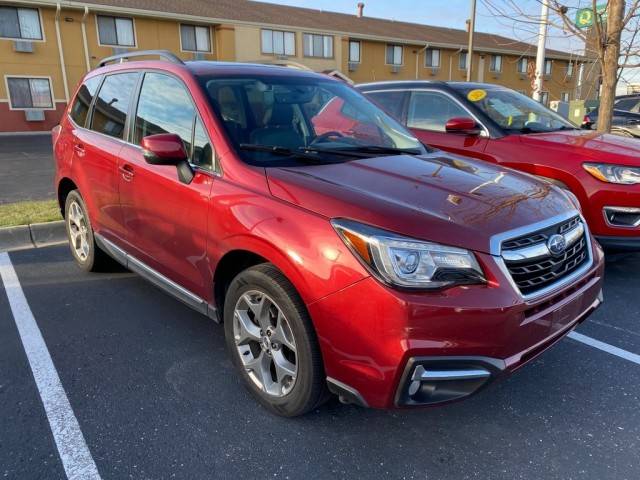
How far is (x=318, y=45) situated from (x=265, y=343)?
30.7 meters

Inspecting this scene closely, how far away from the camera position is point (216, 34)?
89.3ft

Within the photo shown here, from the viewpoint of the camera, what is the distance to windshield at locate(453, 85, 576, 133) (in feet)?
16.5

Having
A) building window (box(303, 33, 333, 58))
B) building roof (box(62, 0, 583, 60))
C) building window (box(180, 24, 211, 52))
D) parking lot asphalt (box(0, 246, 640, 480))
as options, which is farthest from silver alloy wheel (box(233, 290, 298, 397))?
building window (box(303, 33, 333, 58))

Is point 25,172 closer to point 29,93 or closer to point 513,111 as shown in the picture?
point 513,111

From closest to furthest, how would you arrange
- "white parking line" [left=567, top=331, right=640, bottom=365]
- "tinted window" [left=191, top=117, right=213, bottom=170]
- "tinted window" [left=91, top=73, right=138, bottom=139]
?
"tinted window" [left=191, top=117, right=213, bottom=170] < "white parking line" [left=567, top=331, right=640, bottom=365] < "tinted window" [left=91, top=73, right=138, bottom=139]

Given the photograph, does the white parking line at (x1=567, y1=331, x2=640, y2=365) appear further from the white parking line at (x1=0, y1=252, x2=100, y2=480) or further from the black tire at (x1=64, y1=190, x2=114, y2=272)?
the black tire at (x1=64, y1=190, x2=114, y2=272)

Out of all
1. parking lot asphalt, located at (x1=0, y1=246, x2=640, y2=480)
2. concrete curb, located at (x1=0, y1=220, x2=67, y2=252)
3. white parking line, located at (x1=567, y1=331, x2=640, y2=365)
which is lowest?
white parking line, located at (x1=567, y1=331, x2=640, y2=365)

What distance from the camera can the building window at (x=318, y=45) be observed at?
30.1 meters

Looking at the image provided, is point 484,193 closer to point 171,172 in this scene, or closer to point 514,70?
point 171,172

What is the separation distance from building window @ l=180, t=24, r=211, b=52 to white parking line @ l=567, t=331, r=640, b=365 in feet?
88.7

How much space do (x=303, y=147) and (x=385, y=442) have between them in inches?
66.1

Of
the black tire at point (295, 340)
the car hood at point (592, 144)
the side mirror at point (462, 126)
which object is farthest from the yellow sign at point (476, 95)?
the black tire at point (295, 340)

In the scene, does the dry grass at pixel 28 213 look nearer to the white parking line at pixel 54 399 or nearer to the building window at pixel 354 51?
the white parking line at pixel 54 399

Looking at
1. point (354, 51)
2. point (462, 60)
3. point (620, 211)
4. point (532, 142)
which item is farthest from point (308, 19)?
point (620, 211)
